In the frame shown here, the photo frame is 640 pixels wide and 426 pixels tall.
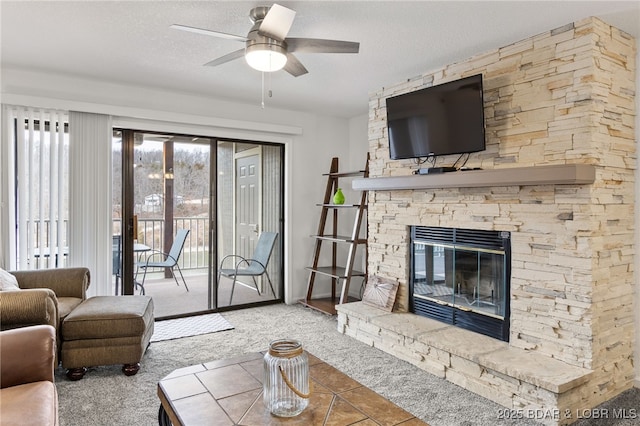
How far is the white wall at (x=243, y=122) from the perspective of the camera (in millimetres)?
3648

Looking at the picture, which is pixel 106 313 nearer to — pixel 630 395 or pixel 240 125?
pixel 240 125

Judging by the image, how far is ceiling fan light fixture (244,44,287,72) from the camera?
7.48 ft

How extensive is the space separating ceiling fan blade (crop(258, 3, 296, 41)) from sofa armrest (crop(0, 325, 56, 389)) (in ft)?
5.91

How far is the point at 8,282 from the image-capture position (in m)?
2.87

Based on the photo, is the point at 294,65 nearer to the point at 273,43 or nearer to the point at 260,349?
the point at 273,43

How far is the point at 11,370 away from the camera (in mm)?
1762

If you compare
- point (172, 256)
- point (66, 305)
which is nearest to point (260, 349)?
point (66, 305)

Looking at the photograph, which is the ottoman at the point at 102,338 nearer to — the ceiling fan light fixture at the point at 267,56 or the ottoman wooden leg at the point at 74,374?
the ottoman wooden leg at the point at 74,374

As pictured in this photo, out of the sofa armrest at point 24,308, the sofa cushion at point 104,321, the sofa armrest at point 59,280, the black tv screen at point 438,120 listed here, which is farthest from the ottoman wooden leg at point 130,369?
the black tv screen at point 438,120

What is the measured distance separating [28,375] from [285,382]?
1.14 metres

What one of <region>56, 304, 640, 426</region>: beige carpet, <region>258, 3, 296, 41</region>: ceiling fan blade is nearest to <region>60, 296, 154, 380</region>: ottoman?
<region>56, 304, 640, 426</region>: beige carpet

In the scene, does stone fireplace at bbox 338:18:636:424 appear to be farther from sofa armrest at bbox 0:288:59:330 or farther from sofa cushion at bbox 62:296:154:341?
sofa armrest at bbox 0:288:59:330

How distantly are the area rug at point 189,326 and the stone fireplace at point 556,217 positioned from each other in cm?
194

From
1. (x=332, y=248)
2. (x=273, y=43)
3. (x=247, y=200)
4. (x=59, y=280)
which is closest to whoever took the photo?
(x=273, y=43)
